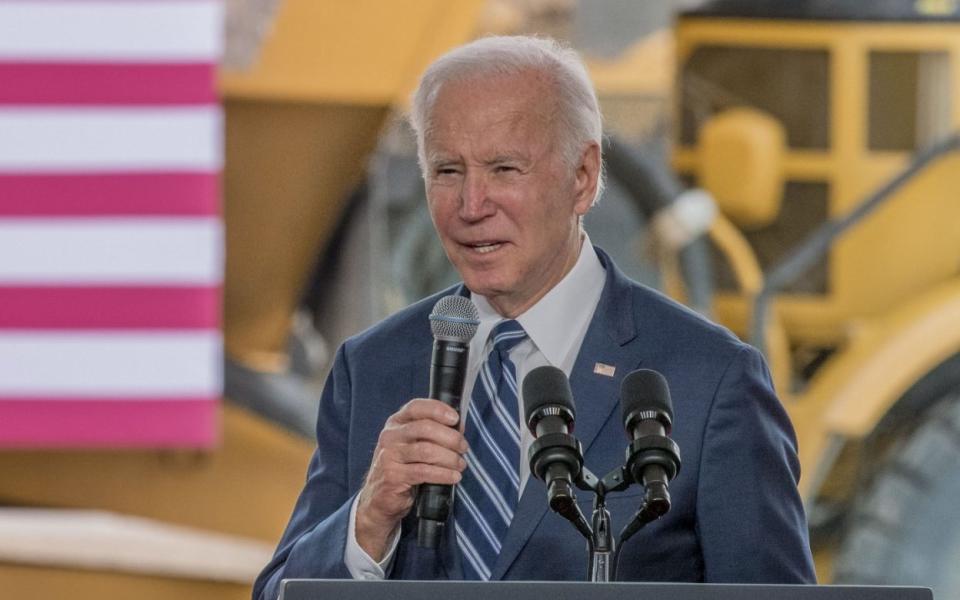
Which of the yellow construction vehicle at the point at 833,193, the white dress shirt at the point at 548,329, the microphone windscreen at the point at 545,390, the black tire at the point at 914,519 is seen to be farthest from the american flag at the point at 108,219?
the microphone windscreen at the point at 545,390

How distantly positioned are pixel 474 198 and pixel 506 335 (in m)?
0.17

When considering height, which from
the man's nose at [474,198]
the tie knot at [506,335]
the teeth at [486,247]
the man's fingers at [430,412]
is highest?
the man's nose at [474,198]

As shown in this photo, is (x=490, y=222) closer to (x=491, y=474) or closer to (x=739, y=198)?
(x=491, y=474)

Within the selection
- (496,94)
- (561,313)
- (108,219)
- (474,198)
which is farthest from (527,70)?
(108,219)

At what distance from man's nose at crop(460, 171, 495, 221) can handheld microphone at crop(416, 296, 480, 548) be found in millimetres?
128

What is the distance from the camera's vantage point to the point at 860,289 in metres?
5.08

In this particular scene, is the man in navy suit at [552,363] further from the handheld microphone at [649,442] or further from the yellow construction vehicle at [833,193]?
the yellow construction vehicle at [833,193]

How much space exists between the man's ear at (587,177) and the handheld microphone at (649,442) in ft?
1.16

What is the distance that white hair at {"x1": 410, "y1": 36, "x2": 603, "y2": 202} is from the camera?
82.4 inches

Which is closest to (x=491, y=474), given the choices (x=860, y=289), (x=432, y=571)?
(x=432, y=571)

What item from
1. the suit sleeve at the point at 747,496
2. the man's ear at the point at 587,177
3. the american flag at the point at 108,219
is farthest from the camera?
the american flag at the point at 108,219

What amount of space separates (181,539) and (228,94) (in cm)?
111

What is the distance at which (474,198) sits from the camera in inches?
81.6

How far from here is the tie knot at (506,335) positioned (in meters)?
2.17
